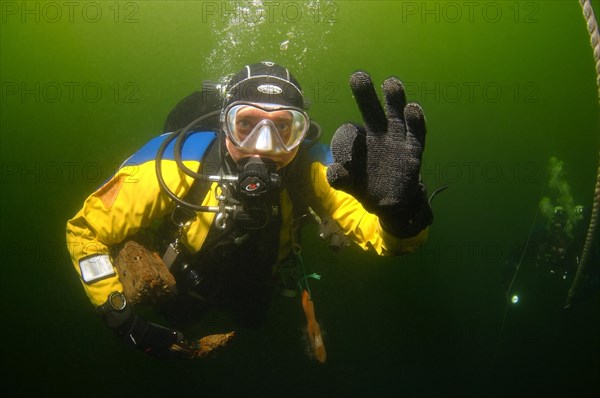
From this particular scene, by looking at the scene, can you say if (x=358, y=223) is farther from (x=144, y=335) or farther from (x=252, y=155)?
(x=144, y=335)

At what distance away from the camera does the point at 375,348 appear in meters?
5.84

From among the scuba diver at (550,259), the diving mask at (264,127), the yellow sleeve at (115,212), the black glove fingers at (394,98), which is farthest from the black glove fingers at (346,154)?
the scuba diver at (550,259)

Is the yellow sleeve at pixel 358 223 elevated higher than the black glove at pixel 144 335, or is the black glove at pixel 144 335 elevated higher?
the yellow sleeve at pixel 358 223

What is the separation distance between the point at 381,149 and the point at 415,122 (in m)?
0.17

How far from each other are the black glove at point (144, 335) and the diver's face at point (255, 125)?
1.36 metres

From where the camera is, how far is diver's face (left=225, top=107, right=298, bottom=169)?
2461mm

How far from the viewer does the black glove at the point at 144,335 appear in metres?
2.46

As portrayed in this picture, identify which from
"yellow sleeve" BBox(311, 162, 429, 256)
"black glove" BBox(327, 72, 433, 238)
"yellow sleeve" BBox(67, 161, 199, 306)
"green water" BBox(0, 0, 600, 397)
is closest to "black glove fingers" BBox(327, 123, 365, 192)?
"black glove" BBox(327, 72, 433, 238)

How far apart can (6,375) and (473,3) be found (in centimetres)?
996

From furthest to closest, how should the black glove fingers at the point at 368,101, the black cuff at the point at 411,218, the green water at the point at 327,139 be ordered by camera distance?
1. the green water at the point at 327,139
2. the black cuff at the point at 411,218
3. the black glove fingers at the point at 368,101

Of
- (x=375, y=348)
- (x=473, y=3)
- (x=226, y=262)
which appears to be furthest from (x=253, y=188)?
(x=473, y=3)

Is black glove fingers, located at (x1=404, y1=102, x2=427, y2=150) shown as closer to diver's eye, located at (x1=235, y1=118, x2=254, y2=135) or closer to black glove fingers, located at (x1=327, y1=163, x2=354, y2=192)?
black glove fingers, located at (x1=327, y1=163, x2=354, y2=192)

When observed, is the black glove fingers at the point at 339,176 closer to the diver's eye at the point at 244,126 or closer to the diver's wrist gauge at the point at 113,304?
the diver's eye at the point at 244,126

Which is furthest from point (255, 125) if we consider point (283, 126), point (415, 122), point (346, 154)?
point (415, 122)
